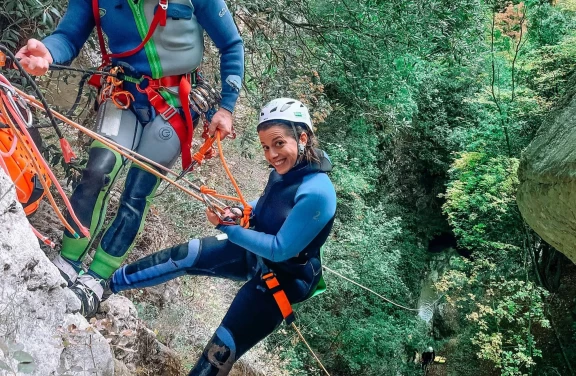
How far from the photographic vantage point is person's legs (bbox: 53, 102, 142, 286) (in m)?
2.23

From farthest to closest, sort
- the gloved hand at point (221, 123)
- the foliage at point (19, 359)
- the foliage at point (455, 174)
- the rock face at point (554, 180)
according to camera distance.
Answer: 1. the foliage at point (455, 174)
2. the rock face at point (554, 180)
3. the gloved hand at point (221, 123)
4. the foliage at point (19, 359)

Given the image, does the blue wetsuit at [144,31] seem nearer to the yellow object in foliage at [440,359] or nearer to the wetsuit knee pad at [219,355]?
the wetsuit knee pad at [219,355]

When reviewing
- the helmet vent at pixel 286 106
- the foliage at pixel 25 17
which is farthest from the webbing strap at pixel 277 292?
the foliage at pixel 25 17

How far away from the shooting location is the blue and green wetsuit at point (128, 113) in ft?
7.39

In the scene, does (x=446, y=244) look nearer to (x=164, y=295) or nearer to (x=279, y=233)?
(x=164, y=295)

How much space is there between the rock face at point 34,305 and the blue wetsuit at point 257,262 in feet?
1.77

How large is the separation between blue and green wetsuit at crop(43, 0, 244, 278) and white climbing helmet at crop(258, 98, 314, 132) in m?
0.41

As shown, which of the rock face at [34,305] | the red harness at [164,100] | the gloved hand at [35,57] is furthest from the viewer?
the red harness at [164,100]

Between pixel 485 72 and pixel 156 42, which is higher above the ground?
pixel 485 72

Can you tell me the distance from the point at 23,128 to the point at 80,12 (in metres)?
0.76

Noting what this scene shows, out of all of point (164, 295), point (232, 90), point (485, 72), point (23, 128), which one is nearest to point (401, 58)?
point (485, 72)

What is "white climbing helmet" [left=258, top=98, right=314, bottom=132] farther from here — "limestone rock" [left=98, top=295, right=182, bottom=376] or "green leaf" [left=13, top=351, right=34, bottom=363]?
"green leaf" [left=13, top=351, right=34, bottom=363]

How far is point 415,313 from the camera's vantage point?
10.2m

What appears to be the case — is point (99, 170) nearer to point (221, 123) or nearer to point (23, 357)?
point (221, 123)
